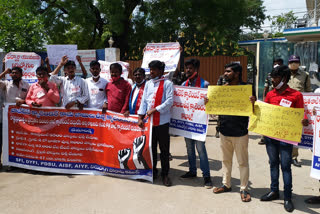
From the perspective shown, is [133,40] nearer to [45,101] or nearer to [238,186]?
[45,101]

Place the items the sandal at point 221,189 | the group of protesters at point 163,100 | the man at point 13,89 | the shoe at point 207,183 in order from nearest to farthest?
the group of protesters at point 163,100 < the sandal at point 221,189 < the shoe at point 207,183 < the man at point 13,89

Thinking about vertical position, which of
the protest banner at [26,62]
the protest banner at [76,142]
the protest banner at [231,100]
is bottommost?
the protest banner at [76,142]

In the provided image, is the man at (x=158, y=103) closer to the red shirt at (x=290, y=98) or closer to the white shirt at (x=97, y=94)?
the white shirt at (x=97, y=94)

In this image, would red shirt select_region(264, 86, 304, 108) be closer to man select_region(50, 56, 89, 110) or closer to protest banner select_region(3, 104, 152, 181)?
protest banner select_region(3, 104, 152, 181)

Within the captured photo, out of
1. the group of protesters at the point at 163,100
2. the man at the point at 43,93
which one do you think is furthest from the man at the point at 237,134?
the man at the point at 43,93

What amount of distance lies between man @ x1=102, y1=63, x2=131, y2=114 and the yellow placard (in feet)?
6.82

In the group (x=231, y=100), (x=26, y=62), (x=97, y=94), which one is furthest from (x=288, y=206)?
(x=26, y=62)

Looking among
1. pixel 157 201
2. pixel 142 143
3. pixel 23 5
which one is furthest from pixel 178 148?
pixel 23 5

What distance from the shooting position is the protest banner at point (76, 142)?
449cm

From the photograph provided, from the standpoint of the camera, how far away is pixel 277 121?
12.0ft

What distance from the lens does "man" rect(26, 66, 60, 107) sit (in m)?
4.93

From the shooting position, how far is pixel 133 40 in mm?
19188

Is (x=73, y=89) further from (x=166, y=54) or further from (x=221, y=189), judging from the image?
(x=221, y=189)

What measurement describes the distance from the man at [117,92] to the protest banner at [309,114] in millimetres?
2687
